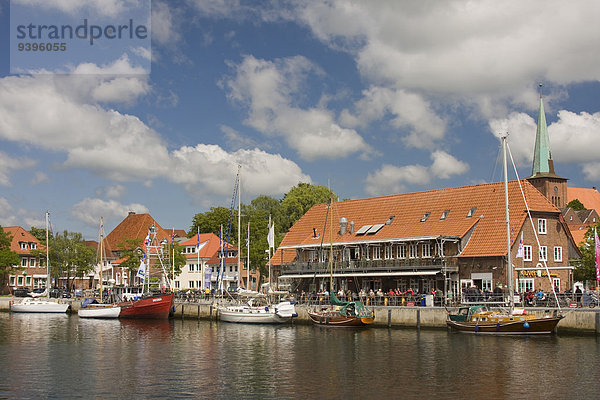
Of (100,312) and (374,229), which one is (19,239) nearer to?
(100,312)

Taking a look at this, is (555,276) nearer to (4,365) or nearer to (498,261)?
(498,261)

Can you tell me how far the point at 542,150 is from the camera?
Result: 4518 inches

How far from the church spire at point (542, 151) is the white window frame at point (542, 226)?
2367 inches

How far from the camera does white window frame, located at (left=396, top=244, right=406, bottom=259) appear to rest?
60.2 meters

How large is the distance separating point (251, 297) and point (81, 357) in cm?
2691

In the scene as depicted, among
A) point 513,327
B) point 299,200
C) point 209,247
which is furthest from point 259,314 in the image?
point 209,247

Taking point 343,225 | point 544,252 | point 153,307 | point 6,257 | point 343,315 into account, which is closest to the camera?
point 343,315

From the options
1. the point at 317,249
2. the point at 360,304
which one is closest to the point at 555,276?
the point at 360,304

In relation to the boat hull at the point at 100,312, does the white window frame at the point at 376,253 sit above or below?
above

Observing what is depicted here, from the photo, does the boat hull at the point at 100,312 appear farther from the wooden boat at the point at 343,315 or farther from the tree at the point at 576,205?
the tree at the point at 576,205

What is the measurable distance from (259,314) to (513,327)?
70.4ft

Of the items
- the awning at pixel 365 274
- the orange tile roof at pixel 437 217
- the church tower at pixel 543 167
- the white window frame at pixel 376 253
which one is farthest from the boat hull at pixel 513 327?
the church tower at pixel 543 167

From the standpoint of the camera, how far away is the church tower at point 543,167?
114625 millimetres

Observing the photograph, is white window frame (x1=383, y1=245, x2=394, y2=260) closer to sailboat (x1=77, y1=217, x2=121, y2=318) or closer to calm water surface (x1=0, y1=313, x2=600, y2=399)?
calm water surface (x1=0, y1=313, x2=600, y2=399)
